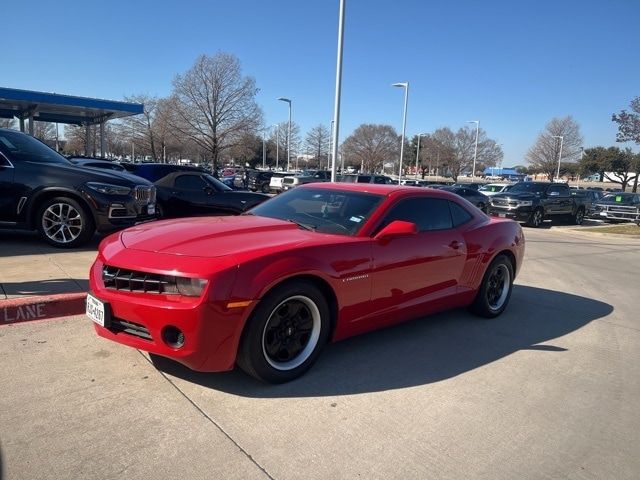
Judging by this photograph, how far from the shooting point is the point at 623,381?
4152 millimetres

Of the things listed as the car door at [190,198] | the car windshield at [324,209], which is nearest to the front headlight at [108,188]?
the car door at [190,198]

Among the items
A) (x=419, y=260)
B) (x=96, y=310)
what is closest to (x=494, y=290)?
(x=419, y=260)

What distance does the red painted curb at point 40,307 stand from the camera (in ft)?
14.4

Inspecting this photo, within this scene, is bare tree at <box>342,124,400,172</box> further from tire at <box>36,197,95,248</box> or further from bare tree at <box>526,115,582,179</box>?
tire at <box>36,197,95,248</box>

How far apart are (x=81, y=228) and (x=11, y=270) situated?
1620 millimetres

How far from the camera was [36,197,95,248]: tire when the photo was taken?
278 inches

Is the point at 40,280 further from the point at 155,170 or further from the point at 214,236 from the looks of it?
the point at 155,170

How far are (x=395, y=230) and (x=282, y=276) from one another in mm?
1193

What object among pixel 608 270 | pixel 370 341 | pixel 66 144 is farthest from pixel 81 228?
pixel 66 144

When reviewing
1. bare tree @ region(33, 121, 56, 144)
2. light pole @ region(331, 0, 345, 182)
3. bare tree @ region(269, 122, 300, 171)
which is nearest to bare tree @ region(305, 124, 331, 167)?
bare tree @ region(269, 122, 300, 171)

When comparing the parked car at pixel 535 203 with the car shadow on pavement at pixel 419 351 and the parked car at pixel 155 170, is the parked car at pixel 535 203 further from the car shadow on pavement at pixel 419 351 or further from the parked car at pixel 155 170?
the car shadow on pavement at pixel 419 351

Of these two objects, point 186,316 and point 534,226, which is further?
point 534,226

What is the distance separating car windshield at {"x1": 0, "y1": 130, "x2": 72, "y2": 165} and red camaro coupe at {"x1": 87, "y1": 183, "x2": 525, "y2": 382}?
4154 millimetres

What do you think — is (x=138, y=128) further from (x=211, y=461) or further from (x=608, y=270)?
(x=211, y=461)
